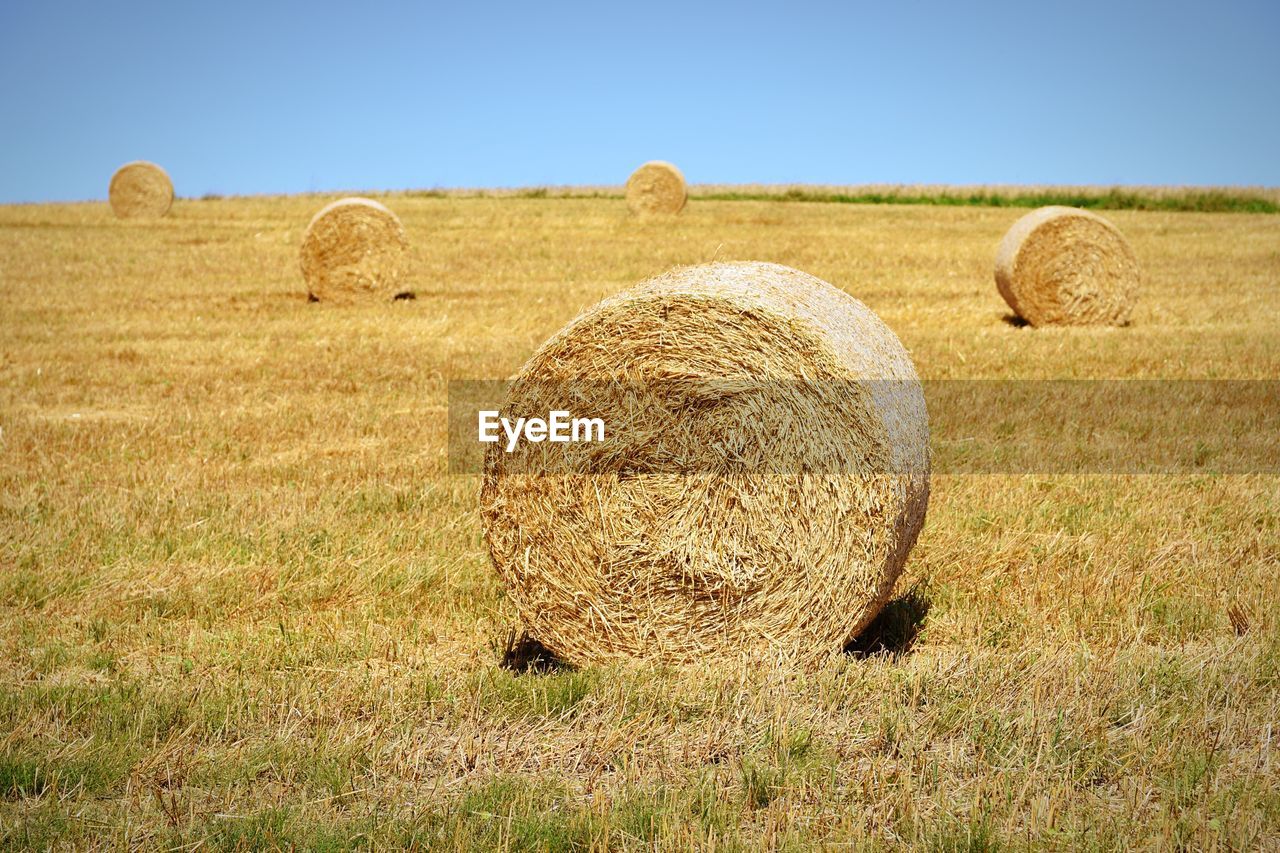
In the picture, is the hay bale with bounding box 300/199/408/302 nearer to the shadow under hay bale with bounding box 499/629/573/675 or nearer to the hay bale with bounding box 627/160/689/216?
the hay bale with bounding box 627/160/689/216

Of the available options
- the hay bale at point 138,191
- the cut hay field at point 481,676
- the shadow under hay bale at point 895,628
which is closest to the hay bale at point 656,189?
the hay bale at point 138,191

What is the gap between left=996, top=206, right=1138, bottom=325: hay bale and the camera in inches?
683

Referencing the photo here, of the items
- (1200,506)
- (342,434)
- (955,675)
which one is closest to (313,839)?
(955,675)

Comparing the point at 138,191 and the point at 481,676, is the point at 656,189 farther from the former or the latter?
the point at 481,676

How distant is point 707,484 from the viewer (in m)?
5.25

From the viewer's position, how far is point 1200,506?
7629 mm

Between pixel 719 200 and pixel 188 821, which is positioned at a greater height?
pixel 719 200

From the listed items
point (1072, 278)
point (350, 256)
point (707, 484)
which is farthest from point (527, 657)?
point (350, 256)

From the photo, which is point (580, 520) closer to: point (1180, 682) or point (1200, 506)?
point (1180, 682)

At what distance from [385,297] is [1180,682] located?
1718 centimetres

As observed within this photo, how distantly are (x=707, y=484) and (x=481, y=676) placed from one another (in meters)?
1.26

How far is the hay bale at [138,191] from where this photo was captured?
34.6m

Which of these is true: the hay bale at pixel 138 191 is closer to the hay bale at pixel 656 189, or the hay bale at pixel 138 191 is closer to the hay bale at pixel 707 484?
the hay bale at pixel 656 189

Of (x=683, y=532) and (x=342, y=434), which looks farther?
(x=342, y=434)
